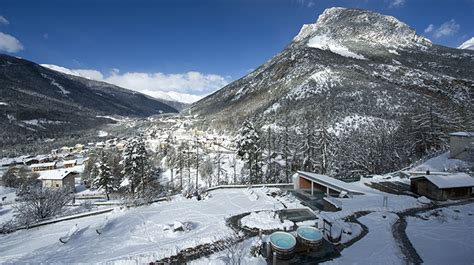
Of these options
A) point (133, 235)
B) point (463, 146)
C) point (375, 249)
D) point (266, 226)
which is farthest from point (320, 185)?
point (463, 146)

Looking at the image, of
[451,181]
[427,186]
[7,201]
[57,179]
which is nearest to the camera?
[451,181]

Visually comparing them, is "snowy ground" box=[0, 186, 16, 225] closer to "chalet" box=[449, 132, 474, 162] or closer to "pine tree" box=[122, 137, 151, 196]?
"pine tree" box=[122, 137, 151, 196]

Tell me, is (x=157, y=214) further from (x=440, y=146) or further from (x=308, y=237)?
(x=440, y=146)

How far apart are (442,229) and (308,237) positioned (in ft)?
30.2

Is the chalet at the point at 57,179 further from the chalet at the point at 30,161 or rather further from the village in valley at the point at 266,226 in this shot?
the village in valley at the point at 266,226

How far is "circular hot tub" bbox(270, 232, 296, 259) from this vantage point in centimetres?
1204

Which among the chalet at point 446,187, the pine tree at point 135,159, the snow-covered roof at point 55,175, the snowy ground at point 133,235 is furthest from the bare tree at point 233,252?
the snow-covered roof at point 55,175

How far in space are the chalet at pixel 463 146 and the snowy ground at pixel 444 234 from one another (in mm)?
19524

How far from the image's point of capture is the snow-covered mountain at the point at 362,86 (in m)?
84.9

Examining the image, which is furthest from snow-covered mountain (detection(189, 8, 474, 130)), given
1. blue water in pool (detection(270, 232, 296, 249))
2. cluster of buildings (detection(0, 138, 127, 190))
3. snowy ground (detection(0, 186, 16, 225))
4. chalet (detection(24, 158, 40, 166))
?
chalet (detection(24, 158, 40, 166))

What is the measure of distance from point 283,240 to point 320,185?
39.1ft

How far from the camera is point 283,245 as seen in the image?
1220 centimetres

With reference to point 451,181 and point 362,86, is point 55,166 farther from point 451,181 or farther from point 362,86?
point 362,86

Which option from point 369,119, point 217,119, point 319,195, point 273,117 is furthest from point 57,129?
point 319,195
